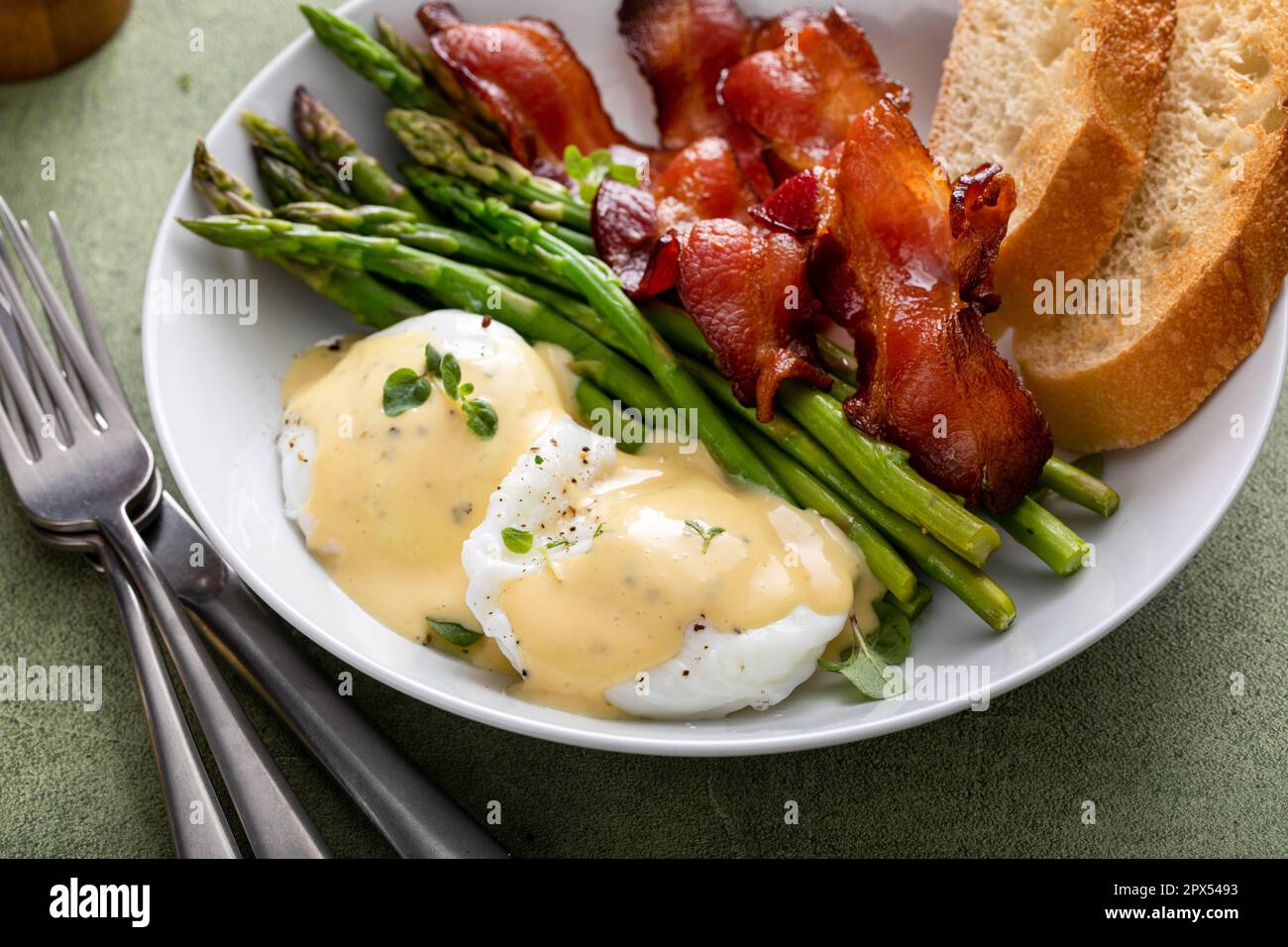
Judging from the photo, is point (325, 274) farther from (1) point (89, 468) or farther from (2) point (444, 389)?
(1) point (89, 468)

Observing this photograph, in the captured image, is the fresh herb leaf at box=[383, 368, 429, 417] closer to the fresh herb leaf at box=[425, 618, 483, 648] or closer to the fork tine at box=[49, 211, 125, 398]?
the fresh herb leaf at box=[425, 618, 483, 648]

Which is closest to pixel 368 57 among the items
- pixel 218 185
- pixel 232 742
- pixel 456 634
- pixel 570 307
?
pixel 218 185

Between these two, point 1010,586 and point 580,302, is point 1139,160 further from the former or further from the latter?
point 580,302

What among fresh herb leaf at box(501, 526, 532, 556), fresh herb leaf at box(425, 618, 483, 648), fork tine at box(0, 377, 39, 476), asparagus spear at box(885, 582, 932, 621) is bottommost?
fresh herb leaf at box(425, 618, 483, 648)

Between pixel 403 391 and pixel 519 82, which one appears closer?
pixel 403 391

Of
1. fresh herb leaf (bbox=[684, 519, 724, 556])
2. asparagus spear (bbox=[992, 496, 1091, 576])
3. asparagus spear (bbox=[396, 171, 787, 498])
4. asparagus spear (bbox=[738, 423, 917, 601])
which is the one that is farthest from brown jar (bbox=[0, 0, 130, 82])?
asparagus spear (bbox=[992, 496, 1091, 576])
